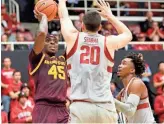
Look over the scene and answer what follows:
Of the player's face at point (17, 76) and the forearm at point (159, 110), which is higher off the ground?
the player's face at point (17, 76)

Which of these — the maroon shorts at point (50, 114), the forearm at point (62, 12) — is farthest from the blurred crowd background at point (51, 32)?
the forearm at point (62, 12)

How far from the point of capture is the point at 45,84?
8.57m

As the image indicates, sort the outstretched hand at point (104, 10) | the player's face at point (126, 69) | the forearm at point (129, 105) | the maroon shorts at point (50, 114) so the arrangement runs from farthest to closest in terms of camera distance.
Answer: the maroon shorts at point (50, 114)
the player's face at point (126, 69)
the forearm at point (129, 105)
the outstretched hand at point (104, 10)

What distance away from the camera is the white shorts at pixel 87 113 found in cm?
699

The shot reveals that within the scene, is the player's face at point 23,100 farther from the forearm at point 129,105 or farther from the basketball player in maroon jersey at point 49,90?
the forearm at point 129,105

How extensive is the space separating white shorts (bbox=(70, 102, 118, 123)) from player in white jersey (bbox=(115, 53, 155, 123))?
2.79 ft

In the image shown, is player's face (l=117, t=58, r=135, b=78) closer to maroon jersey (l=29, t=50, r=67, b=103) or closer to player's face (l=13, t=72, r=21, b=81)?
maroon jersey (l=29, t=50, r=67, b=103)

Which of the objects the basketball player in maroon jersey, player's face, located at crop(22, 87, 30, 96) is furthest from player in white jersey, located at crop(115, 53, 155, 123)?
player's face, located at crop(22, 87, 30, 96)

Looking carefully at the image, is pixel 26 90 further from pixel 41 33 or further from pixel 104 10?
pixel 104 10

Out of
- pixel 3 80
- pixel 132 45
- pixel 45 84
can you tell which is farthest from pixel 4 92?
pixel 45 84

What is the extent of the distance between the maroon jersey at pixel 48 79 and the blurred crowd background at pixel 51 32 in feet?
16.6

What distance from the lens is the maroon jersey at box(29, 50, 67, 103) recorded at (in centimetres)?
854

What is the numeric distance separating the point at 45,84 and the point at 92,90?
166cm

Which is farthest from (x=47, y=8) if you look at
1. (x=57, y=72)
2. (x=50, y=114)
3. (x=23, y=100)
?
(x=23, y=100)
